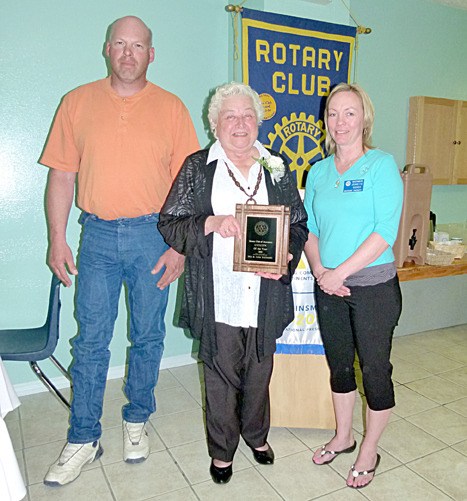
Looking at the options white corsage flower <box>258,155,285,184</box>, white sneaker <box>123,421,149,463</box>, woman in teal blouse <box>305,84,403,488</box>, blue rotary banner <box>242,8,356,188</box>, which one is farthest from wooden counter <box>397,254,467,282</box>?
white sneaker <box>123,421,149,463</box>

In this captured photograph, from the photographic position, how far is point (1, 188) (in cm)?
256

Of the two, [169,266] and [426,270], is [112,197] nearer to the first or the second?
[169,266]

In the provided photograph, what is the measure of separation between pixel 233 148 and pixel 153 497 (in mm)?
1386

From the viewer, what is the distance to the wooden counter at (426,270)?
10.6 ft

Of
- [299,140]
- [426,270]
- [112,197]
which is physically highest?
[299,140]

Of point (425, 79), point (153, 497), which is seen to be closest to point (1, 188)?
point (153, 497)

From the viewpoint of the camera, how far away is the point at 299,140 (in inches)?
120

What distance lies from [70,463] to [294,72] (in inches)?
97.4

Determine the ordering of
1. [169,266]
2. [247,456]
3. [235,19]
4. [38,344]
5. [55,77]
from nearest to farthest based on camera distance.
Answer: [169,266] → [247,456] → [38,344] → [55,77] → [235,19]

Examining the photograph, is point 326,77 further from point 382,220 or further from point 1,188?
point 1,188

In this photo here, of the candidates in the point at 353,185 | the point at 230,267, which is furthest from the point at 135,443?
the point at 353,185

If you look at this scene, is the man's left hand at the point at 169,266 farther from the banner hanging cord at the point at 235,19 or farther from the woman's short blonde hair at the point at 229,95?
the banner hanging cord at the point at 235,19

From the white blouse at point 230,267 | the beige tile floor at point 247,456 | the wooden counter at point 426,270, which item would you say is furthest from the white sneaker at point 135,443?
the wooden counter at point 426,270

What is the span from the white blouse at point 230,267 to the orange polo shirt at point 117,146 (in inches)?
11.3
